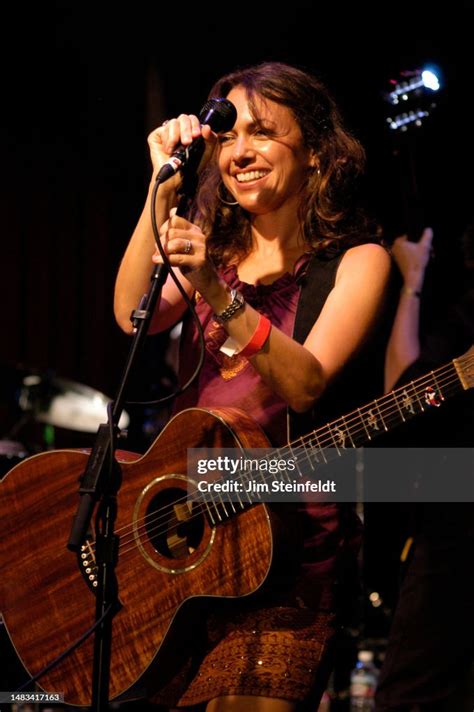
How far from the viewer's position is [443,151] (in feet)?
13.2

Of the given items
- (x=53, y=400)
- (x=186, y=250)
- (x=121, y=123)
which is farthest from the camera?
(x=121, y=123)

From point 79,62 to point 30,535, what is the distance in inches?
165

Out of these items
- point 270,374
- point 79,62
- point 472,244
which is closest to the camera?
point 270,374

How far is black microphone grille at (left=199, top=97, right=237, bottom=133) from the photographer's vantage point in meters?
1.85

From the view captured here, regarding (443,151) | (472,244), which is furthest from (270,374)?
(443,151)

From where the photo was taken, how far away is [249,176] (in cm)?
217

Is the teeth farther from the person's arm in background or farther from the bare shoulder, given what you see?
the person's arm in background

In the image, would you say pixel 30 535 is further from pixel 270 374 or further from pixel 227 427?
pixel 270 374

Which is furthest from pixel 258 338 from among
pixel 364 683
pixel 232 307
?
pixel 364 683

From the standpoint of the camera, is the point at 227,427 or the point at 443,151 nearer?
the point at 227,427

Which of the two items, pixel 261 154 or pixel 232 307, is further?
pixel 261 154

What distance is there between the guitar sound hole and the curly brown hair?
2.19 ft

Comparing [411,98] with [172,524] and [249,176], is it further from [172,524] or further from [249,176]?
[172,524]

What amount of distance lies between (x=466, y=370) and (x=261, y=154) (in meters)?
0.74
